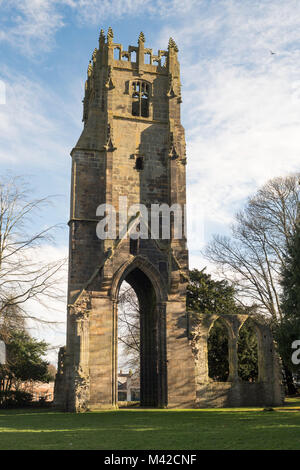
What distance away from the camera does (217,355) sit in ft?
101

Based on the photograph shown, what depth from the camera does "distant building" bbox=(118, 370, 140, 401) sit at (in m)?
58.1

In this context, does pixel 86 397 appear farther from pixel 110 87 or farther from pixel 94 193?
pixel 110 87

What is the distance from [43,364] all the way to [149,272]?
42.3 ft

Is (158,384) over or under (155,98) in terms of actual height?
under

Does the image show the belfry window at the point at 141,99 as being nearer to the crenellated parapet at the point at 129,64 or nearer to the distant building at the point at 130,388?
the crenellated parapet at the point at 129,64

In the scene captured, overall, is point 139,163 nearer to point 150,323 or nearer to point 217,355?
point 150,323

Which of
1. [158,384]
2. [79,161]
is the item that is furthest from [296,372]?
[79,161]

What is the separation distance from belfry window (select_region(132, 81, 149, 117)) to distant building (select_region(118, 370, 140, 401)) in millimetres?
35362

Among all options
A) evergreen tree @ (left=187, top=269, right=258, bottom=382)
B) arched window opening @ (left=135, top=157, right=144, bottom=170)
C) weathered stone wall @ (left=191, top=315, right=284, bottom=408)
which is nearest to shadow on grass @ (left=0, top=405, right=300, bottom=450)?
weathered stone wall @ (left=191, top=315, right=284, bottom=408)

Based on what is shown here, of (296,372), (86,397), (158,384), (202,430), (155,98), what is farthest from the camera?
(155,98)

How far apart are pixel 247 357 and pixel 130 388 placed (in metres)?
32.5

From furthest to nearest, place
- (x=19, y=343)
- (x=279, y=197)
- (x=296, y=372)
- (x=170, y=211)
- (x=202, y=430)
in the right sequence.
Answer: (x=19, y=343), (x=279, y=197), (x=170, y=211), (x=296, y=372), (x=202, y=430)

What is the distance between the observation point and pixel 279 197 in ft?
96.1

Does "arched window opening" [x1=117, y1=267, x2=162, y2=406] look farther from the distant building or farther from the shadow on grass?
the distant building
